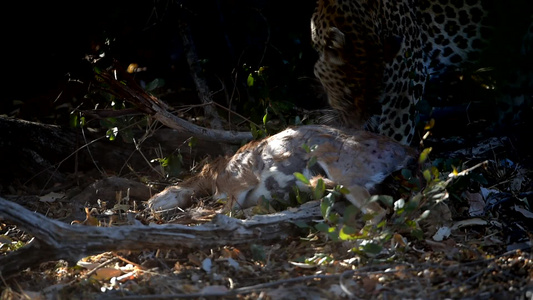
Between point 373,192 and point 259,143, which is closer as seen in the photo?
point 373,192

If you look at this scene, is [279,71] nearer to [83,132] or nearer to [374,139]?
[83,132]

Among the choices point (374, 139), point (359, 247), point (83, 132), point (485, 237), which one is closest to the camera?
point (359, 247)

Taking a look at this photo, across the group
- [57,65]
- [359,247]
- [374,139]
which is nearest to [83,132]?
[57,65]

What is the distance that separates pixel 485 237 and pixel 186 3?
13.6ft

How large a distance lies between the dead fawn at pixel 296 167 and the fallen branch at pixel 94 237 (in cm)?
69

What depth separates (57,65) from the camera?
271 inches

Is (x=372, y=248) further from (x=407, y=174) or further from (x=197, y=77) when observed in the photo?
(x=197, y=77)

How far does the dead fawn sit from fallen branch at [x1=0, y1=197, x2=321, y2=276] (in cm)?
69

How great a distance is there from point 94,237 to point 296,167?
1.45 m

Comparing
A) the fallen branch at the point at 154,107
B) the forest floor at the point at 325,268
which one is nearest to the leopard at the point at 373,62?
Answer: the fallen branch at the point at 154,107

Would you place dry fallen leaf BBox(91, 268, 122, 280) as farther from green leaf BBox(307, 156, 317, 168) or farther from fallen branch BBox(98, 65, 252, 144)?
fallen branch BBox(98, 65, 252, 144)

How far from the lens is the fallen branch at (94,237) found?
3.38 metres

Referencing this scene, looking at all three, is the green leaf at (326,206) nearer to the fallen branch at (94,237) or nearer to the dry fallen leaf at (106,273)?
the fallen branch at (94,237)

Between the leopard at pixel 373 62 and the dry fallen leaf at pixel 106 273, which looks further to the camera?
the leopard at pixel 373 62
